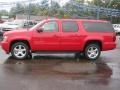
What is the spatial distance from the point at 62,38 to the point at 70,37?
1.07ft

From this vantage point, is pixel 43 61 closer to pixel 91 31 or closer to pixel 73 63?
pixel 73 63

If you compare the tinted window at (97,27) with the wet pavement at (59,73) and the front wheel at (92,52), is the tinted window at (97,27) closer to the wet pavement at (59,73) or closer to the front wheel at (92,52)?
the front wheel at (92,52)

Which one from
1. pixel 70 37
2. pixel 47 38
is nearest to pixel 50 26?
pixel 47 38

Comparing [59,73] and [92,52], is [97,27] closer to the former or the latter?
[92,52]

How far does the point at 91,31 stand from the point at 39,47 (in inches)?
87.3

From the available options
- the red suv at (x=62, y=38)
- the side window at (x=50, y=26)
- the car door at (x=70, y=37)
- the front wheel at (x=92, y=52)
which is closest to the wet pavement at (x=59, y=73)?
the front wheel at (x=92, y=52)

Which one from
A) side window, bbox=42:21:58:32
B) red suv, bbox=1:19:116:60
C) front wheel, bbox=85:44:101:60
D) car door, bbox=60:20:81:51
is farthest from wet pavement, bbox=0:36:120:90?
side window, bbox=42:21:58:32

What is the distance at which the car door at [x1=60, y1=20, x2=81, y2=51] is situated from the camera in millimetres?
12477

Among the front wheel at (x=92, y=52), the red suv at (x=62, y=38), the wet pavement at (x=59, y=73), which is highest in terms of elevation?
the red suv at (x=62, y=38)

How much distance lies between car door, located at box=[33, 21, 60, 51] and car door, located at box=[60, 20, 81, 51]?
250mm

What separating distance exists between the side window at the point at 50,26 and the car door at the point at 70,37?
0.29m

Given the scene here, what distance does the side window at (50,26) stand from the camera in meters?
12.4

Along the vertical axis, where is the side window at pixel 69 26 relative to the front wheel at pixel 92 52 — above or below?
above

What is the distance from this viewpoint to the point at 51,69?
1022cm
